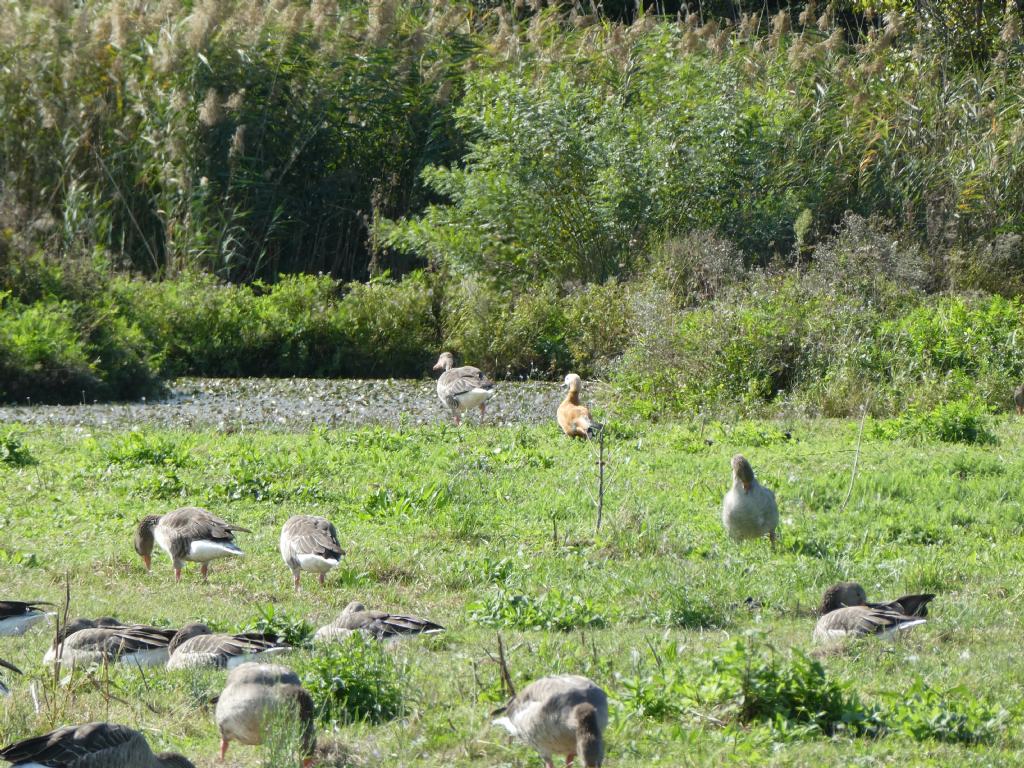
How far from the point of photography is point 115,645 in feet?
23.7

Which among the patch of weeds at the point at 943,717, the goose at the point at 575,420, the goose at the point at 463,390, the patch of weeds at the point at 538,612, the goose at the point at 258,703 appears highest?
the goose at the point at 258,703

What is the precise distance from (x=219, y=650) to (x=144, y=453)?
6596 millimetres

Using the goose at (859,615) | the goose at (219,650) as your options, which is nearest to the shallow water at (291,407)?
the goose at (859,615)

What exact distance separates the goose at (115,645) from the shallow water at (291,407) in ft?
29.4

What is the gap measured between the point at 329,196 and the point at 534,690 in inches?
846

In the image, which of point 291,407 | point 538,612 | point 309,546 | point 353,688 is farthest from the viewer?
point 291,407

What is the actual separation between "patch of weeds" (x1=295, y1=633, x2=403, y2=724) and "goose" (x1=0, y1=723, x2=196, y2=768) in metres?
1.17

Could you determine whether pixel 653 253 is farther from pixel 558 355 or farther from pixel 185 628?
pixel 185 628

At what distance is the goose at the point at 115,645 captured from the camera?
7055 mm

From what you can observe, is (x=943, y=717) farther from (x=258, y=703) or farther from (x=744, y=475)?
(x=744, y=475)

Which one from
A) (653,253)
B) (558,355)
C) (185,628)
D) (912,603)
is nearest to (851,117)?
(653,253)

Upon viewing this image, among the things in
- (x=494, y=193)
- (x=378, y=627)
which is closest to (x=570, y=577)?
(x=378, y=627)

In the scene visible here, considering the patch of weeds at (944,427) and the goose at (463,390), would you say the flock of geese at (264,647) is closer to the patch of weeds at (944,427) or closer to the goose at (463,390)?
the patch of weeds at (944,427)

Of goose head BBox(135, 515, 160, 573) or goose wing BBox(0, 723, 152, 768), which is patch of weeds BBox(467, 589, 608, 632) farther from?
goose wing BBox(0, 723, 152, 768)
